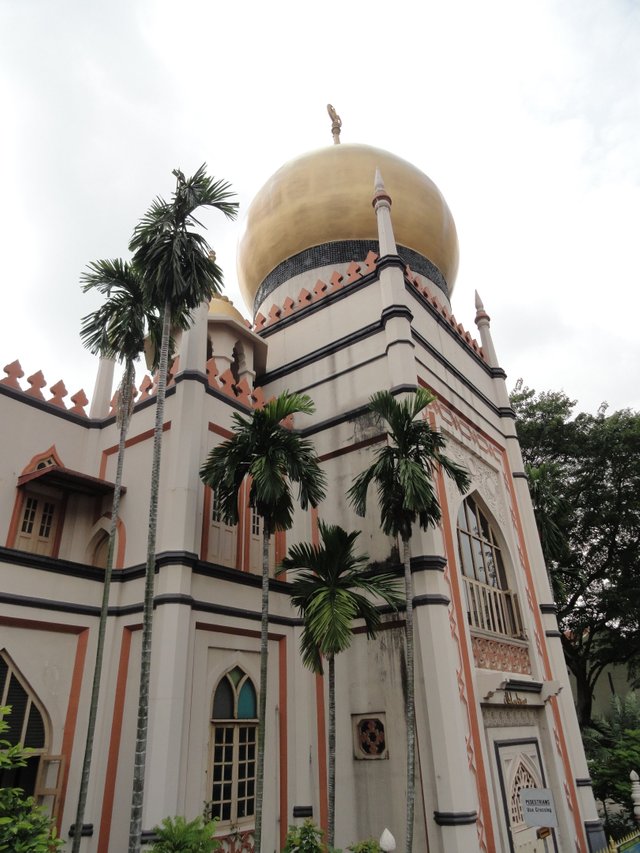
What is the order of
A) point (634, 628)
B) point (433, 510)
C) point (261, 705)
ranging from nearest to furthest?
point (261, 705) < point (433, 510) < point (634, 628)

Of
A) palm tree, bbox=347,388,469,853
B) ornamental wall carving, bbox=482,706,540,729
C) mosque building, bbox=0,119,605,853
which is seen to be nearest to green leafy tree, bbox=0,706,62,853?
mosque building, bbox=0,119,605,853

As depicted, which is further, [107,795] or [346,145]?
[346,145]

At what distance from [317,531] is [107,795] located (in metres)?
5.25

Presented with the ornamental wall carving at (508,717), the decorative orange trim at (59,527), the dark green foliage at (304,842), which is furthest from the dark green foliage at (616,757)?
the decorative orange trim at (59,527)

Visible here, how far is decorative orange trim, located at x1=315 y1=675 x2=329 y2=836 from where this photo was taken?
31.4 ft

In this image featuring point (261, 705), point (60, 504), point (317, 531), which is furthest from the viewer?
point (317, 531)

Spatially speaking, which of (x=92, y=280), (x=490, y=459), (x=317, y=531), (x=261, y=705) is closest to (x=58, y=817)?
(x=261, y=705)

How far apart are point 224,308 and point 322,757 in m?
9.66

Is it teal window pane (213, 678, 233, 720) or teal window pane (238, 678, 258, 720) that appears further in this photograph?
teal window pane (238, 678, 258, 720)

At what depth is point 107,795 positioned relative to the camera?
828cm

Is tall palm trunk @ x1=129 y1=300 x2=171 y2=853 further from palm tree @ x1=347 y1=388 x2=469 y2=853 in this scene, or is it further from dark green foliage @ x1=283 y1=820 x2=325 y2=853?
palm tree @ x1=347 y1=388 x2=469 y2=853

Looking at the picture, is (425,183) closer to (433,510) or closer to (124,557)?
(433,510)

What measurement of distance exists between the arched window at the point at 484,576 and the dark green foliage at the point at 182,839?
228 inches

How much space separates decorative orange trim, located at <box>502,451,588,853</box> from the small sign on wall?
522 centimetres
